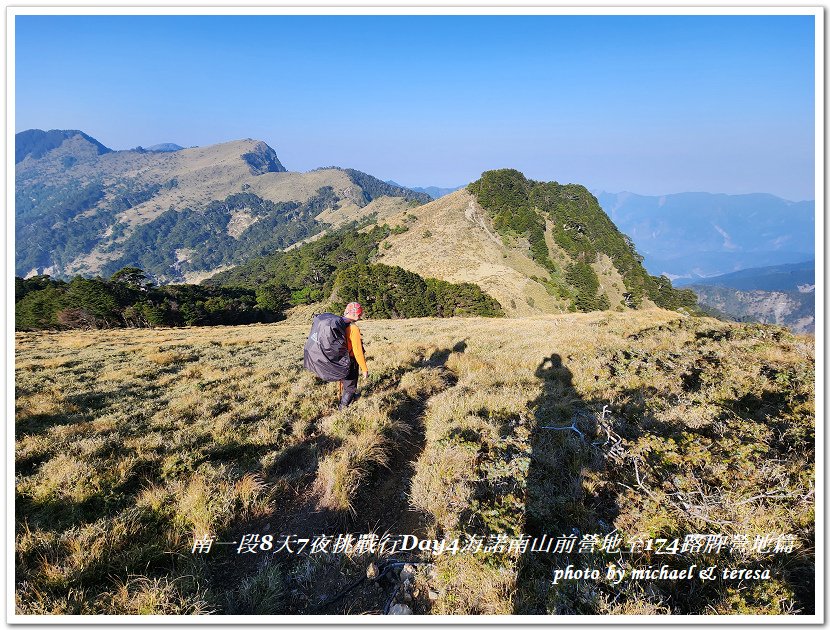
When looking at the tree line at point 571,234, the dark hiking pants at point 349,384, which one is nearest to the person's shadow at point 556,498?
the dark hiking pants at point 349,384

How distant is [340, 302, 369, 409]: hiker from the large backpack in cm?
10

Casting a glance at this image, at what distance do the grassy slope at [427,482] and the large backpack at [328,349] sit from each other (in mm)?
823

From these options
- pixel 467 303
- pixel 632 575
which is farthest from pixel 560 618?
pixel 467 303

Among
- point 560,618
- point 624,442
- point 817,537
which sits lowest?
point 560,618

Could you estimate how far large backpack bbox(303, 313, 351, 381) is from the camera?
6.40 metres

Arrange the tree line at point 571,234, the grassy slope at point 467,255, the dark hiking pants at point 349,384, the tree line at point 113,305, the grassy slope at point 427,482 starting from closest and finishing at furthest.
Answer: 1. the grassy slope at point 427,482
2. the dark hiking pants at point 349,384
3. the tree line at point 113,305
4. the grassy slope at point 467,255
5. the tree line at point 571,234

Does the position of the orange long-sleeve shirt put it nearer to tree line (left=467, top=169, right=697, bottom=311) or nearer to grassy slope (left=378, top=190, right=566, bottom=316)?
grassy slope (left=378, top=190, right=566, bottom=316)

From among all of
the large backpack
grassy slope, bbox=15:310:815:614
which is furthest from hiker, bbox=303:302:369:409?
grassy slope, bbox=15:310:815:614

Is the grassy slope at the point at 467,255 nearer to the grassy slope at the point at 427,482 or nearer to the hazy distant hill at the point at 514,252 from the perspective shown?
the hazy distant hill at the point at 514,252

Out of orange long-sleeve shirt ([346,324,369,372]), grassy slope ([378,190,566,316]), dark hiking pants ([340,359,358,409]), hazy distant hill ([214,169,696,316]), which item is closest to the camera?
orange long-sleeve shirt ([346,324,369,372])

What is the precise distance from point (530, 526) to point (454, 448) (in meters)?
1.35

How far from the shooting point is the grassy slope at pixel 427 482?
9.96ft

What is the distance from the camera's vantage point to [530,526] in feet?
12.0

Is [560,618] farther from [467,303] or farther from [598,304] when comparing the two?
[598,304]
